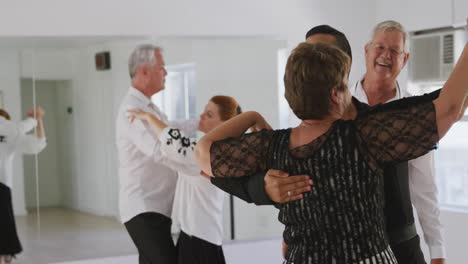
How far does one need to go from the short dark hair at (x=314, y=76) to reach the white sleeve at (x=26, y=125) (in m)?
2.96

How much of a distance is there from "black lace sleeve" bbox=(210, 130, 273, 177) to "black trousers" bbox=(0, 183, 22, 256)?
276 cm

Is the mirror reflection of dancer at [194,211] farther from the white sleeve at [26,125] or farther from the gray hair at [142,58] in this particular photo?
the white sleeve at [26,125]

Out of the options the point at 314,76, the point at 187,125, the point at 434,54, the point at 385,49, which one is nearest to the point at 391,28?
the point at 385,49

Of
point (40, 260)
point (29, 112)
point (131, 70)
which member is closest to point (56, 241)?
point (40, 260)

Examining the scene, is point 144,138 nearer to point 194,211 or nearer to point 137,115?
point 137,115

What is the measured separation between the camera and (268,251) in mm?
4883

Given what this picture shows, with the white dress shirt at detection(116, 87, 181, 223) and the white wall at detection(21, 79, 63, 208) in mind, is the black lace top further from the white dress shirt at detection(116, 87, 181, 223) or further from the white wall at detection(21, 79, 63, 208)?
the white wall at detection(21, 79, 63, 208)

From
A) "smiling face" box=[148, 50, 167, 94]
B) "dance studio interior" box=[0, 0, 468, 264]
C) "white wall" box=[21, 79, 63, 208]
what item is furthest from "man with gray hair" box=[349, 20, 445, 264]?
"white wall" box=[21, 79, 63, 208]

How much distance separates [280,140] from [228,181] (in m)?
0.19

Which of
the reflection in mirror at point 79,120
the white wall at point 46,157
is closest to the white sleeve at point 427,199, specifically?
the reflection in mirror at point 79,120

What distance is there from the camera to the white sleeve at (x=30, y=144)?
4.27 metres

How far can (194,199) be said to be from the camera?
343 cm

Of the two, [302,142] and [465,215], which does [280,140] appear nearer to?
[302,142]

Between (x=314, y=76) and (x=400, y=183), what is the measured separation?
0.71 meters
